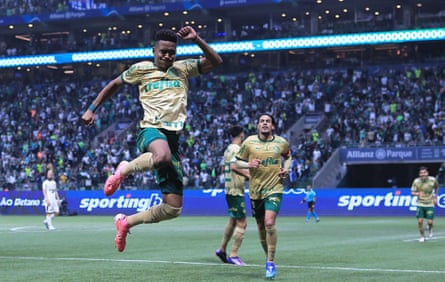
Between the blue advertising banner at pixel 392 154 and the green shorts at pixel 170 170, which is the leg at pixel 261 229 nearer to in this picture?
the green shorts at pixel 170 170

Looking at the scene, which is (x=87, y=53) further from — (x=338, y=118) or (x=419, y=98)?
(x=419, y=98)

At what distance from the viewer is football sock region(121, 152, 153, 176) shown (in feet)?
31.4

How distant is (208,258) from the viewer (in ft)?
51.4

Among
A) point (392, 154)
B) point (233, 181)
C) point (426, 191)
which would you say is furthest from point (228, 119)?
point (233, 181)

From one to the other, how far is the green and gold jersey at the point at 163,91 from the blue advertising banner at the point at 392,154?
35.0 meters

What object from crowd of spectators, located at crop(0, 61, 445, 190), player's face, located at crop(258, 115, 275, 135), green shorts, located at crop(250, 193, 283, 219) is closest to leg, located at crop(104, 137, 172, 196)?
green shorts, located at crop(250, 193, 283, 219)

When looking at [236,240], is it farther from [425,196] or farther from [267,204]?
[425,196]

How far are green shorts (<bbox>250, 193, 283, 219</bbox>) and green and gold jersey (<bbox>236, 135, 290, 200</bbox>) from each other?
0.24ft

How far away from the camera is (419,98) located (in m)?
49.1

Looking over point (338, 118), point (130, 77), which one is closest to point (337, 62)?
point (338, 118)

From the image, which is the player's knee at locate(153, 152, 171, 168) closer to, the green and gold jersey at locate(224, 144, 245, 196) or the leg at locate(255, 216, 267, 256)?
the leg at locate(255, 216, 267, 256)

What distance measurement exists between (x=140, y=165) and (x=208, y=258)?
6325mm

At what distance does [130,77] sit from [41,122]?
4929 cm

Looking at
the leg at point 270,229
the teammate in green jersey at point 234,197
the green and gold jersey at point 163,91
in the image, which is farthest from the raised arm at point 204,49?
the teammate in green jersey at point 234,197
